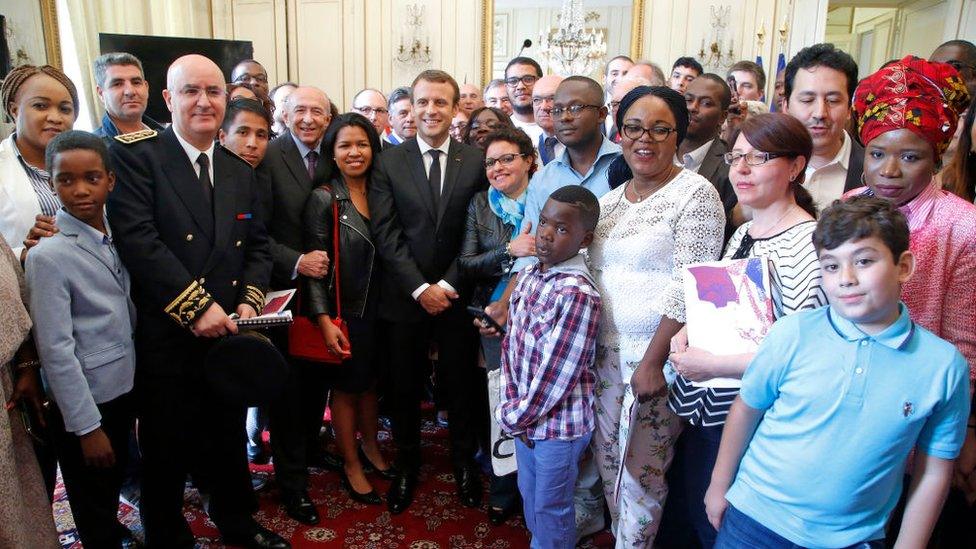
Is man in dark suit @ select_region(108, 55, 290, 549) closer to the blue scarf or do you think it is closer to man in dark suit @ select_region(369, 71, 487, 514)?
man in dark suit @ select_region(369, 71, 487, 514)

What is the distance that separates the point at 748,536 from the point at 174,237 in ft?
6.40

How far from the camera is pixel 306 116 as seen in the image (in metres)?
2.79

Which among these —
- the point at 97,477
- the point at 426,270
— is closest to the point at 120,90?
the point at 426,270

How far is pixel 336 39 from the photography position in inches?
317

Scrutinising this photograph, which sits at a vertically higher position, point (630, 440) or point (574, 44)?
point (574, 44)

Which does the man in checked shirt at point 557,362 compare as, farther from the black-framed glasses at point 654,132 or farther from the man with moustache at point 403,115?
the man with moustache at point 403,115

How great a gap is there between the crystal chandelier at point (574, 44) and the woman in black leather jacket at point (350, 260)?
556 cm

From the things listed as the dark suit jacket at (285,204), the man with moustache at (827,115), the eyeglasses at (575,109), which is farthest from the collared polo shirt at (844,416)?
the dark suit jacket at (285,204)

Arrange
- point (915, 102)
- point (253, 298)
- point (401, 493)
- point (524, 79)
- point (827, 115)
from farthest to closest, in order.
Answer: point (524, 79)
point (401, 493)
point (253, 298)
point (827, 115)
point (915, 102)

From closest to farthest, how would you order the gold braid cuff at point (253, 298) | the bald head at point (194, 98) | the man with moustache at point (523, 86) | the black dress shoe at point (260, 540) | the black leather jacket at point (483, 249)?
the bald head at point (194, 98) → the gold braid cuff at point (253, 298) → the black dress shoe at point (260, 540) → the black leather jacket at point (483, 249) → the man with moustache at point (523, 86)

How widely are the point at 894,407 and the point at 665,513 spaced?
116 centimetres

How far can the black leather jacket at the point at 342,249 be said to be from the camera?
8.21ft

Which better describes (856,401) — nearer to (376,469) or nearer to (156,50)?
(376,469)

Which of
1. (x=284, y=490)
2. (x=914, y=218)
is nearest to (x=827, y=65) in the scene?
(x=914, y=218)
